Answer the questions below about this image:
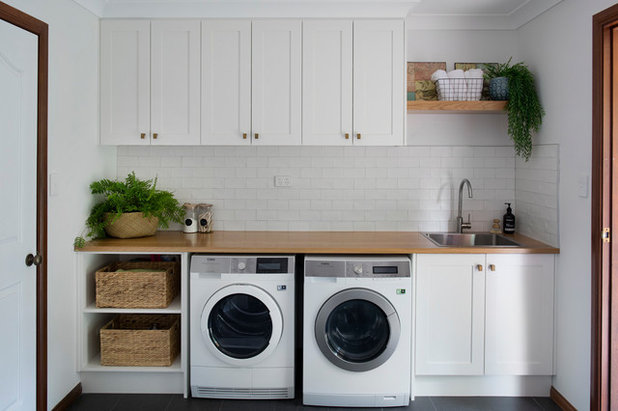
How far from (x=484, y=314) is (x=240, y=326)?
1474mm

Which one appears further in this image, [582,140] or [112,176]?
[112,176]

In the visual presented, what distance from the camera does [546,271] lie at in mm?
3129

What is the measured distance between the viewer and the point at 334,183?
3789 millimetres

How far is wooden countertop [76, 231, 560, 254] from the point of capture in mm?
3070

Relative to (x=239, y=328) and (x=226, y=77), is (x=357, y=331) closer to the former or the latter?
Answer: (x=239, y=328)

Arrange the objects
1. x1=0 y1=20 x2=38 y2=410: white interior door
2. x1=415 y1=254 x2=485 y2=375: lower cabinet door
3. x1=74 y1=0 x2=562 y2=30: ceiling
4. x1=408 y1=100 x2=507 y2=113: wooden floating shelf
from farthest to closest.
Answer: x1=408 y1=100 x2=507 y2=113: wooden floating shelf, x1=74 y1=0 x2=562 y2=30: ceiling, x1=415 y1=254 x2=485 y2=375: lower cabinet door, x1=0 y1=20 x2=38 y2=410: white interior door

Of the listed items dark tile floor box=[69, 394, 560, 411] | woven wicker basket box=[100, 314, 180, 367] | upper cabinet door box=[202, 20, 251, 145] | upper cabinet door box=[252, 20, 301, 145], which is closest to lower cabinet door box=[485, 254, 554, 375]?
dark tile floor box=[69, 394, 560, 411]

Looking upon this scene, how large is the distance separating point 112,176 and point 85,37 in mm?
965

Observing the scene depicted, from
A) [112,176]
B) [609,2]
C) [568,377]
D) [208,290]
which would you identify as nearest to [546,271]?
[568,377]

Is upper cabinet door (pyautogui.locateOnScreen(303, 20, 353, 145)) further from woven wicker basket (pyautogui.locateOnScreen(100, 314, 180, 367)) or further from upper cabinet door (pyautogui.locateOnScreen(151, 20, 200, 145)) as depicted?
woven wicker basket (pyautogui.locateOnScreen(100, 314, 180, 367))

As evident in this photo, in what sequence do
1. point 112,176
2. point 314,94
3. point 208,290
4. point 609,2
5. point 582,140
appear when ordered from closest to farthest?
point 609,2
point 582,140
point 208,290
point 314,94
point 112,176

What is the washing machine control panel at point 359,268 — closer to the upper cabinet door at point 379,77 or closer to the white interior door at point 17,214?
the upper cabinet door at point 379,77

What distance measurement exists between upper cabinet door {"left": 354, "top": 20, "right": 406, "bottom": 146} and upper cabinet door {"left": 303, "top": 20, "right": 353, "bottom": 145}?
59mm

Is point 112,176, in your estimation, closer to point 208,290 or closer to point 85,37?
point 85,37
